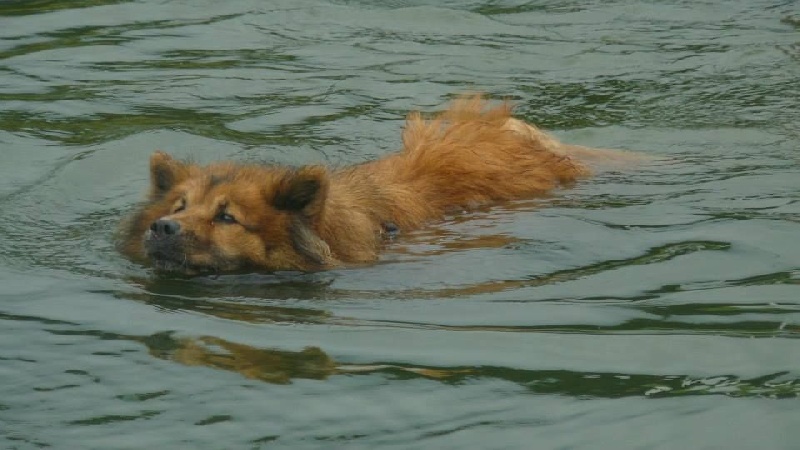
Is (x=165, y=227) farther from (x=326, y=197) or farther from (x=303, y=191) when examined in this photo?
(x=326, y=197)

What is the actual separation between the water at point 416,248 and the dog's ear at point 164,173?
585 millimetres

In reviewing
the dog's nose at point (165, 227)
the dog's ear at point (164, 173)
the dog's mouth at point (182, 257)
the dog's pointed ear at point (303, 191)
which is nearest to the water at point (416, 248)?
the dog's mouth at point (182, 257)

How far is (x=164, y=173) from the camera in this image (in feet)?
32.1

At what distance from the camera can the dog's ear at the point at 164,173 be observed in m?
9.71

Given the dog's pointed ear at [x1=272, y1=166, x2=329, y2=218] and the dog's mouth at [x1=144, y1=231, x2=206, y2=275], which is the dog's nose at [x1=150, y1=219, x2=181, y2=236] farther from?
the dog's pointed ear at [x1=272, y1=166, x2=329, y2=218]

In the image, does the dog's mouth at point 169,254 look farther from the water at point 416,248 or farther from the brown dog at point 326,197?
the water at point 416,248

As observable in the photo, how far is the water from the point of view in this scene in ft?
20.7

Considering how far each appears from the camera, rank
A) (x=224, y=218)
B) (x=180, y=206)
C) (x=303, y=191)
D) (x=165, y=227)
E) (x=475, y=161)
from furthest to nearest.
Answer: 1. (x=475, y=161)
2. (x=180, y=206)
3. (x=303, y=191)
4. (x=224, y=218)
5. (x=165, y=227)

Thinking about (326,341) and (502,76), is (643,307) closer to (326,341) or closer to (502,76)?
(326,341)

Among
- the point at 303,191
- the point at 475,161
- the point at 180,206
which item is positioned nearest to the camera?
the point at 303,191

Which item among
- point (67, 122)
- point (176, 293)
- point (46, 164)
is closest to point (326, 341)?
point (176, 293)

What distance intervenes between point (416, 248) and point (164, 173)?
179 cm

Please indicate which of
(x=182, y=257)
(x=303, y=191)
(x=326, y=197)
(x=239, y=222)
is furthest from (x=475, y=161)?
(x=182, y=257)

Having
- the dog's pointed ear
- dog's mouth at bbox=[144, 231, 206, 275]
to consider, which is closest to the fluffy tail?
the dog's pointed ear
